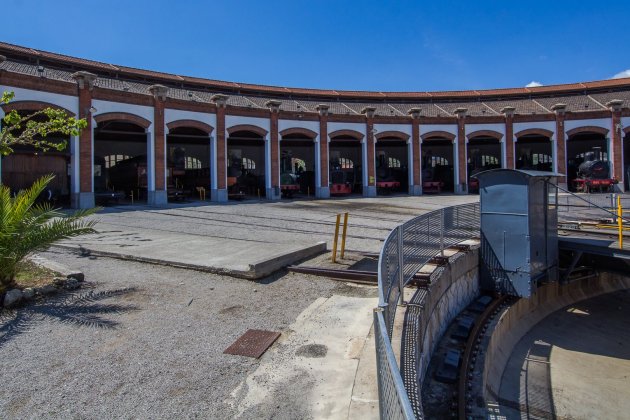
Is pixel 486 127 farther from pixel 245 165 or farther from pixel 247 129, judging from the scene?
pixel 245 165

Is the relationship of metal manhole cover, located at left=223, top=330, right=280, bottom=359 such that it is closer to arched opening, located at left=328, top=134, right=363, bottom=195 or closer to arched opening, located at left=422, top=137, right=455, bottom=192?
arched opening, located at left=328, top=134, right=363, bottom=195

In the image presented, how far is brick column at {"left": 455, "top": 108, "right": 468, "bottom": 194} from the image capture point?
119 feet

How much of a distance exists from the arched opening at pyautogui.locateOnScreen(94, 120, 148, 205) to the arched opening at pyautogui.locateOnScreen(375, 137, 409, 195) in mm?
19278

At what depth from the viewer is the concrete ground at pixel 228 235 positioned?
29.7ft

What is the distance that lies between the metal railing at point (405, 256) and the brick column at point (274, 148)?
20.5m

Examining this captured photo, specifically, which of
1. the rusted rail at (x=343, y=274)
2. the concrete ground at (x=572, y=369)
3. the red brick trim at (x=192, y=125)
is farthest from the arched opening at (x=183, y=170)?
the concrete ground at (x=572, y=369)

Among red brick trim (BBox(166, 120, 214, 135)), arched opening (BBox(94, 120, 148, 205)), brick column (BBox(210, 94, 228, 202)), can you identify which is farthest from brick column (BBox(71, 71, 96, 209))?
brick column (BBox(210, 94, 228, 202))

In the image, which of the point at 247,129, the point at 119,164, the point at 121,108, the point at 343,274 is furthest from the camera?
the point at 119,164

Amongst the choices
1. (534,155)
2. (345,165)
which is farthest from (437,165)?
A: (534,155)

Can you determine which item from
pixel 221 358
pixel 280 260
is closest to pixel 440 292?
pixel 280 260

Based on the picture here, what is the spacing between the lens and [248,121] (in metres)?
30.3

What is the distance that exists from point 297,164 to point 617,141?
93.8 ft

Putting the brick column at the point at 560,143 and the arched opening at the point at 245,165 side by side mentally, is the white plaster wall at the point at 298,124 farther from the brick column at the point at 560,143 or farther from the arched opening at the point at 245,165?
the brick column at the point at 560,143

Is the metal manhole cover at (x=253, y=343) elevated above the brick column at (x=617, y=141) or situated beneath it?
situated beneath
